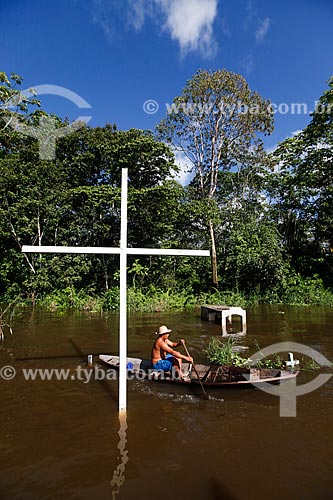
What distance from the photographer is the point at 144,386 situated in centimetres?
584

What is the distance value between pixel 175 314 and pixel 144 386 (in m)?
8.43

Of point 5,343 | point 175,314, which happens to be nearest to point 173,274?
point 175,314

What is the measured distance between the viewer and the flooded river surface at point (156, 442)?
3165mm

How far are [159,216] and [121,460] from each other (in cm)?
1443

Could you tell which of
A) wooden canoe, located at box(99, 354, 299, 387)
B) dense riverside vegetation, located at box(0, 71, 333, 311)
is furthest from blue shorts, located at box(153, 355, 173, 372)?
dense riverside vegetation, located at box(0, 71, 333, 311)

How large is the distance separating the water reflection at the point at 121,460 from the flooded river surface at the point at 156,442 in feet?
0.04

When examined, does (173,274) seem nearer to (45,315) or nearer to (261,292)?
(261,292)

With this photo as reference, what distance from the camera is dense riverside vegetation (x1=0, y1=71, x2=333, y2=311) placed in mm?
15984

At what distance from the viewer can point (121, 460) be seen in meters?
3.62

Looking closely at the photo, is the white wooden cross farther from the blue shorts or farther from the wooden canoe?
the blue shorts

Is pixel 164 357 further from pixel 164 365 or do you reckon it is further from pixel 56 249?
pixel 56 249

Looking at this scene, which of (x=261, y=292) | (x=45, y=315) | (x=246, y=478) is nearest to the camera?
(x=246, y=478)

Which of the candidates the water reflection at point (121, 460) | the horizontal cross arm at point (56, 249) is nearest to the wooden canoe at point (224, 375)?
the water reflection at point (121, 460)

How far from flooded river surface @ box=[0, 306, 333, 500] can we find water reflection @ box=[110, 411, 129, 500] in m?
0.01
